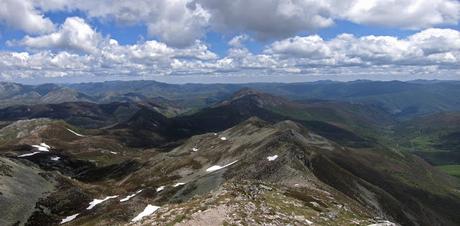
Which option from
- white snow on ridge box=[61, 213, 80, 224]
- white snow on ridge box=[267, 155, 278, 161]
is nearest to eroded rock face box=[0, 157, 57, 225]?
white snow on ridge box=[61, 213, 80, 224]

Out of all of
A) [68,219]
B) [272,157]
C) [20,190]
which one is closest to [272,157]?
[272,157]

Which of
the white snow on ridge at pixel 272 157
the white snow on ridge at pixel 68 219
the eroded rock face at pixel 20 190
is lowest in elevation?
the white snow on ridge at pixel 68 219

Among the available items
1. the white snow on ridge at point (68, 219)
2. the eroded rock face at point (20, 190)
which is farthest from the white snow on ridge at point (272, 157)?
the eroded rock face at point (20, 190)

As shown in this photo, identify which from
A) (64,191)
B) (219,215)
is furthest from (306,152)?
(219,215)

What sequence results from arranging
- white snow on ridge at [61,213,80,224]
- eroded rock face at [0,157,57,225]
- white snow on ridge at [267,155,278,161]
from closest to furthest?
eroded rock face at [0,157,57,225], white snow on ridge at [61,213,80,224], white snow on ridge at [267,155,278,161]

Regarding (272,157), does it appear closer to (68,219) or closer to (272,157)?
(272,157)

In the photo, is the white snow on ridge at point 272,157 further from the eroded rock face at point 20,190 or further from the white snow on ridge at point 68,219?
the eroded rock face at point 20,190

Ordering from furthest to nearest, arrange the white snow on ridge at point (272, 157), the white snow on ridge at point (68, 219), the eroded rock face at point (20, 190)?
1. the white snow on ridge at point (272, 157)
2. the white snow on ridge at point (68, 219)
3. the eroded rock face at point (20, 190)

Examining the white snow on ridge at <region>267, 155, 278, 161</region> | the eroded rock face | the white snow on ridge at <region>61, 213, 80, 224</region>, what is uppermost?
the white snow on ridge at <region>267, 155, 278, 161</region>

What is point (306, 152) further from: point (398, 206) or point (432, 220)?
point (432, 220)

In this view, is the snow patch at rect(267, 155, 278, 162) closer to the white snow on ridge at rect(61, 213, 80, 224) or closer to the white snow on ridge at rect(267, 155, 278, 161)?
the white snow on ridge at rect(267, 155, 278, 161)

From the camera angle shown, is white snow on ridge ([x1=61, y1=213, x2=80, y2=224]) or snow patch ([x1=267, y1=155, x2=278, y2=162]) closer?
white snow on ridge ([x1=61, y1=213, x2=80, y2=224])
